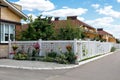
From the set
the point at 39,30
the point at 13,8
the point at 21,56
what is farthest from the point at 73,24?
the point at 21,56

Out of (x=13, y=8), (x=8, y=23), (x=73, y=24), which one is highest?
(x=13, y=8)

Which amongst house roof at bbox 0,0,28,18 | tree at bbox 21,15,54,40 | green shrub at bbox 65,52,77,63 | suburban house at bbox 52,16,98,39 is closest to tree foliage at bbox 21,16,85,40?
tree at bbox 21,15,54,40

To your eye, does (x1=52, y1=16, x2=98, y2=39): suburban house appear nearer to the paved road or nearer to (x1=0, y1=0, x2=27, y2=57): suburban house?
(x1=0, y1=0, x2=27, y2=57): suburban house

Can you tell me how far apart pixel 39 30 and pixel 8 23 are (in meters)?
3.04

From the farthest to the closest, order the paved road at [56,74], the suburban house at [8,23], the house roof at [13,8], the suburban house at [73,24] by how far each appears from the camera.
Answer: the suburban house at [73,24] < the house roof at [13,8] < the suburban house at [8,23] < the paved road at [56,74]

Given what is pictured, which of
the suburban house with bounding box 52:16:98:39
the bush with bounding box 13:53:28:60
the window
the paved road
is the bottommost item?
the paved road

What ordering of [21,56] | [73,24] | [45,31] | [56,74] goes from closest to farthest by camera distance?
[56,74] < [21,56] < [45,31] < [73,24]

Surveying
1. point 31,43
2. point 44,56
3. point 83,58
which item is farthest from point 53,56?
point 83,58

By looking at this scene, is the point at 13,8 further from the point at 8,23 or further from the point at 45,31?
the point at 45,31

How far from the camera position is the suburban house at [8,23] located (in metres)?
21.0

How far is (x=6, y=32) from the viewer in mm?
21828

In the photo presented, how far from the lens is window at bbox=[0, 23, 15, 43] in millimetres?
21230

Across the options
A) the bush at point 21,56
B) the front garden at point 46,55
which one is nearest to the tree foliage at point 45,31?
the front garden at point 46,55

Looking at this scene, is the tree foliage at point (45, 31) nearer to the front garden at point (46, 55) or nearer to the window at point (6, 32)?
the window at point (6, 32)
